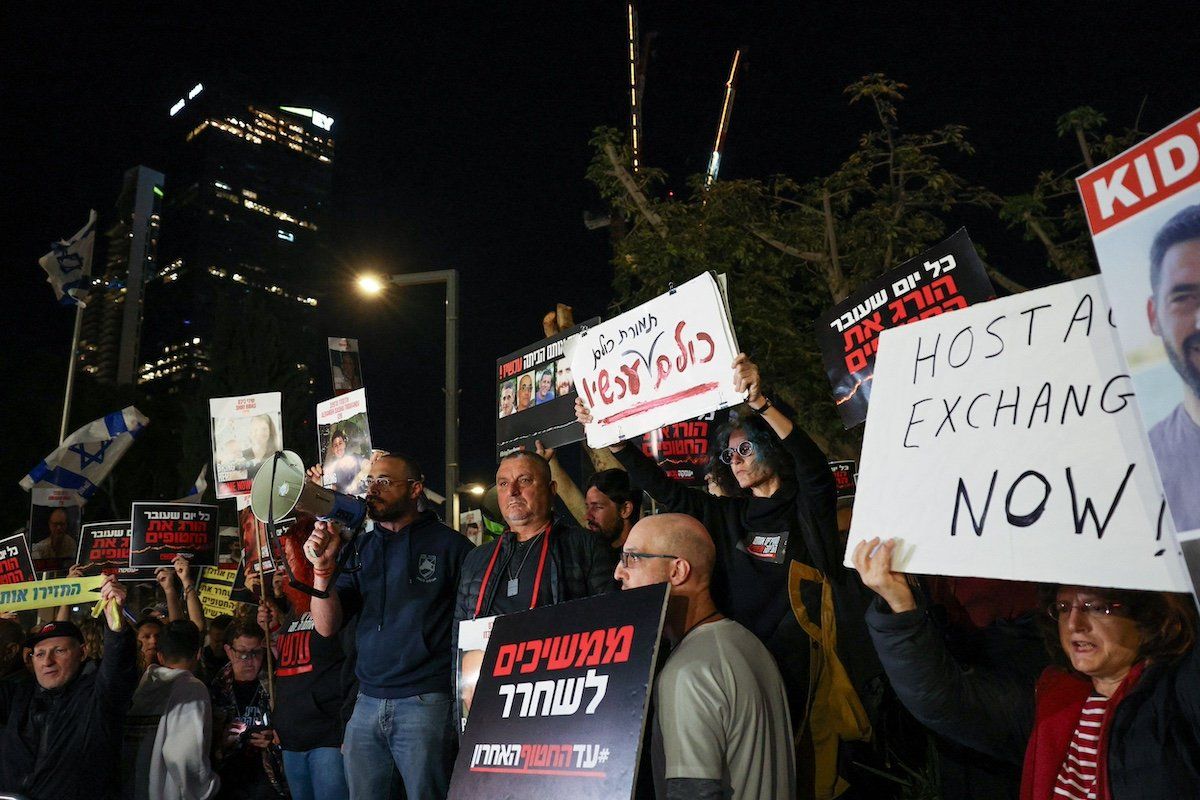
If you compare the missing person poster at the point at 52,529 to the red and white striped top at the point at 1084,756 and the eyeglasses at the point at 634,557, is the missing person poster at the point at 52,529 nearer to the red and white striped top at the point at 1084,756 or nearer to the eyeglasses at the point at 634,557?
the eyeglasses at the point at 634,557

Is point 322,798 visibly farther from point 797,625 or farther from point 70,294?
point 70,294

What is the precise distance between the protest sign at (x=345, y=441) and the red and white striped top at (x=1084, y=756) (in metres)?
5.18

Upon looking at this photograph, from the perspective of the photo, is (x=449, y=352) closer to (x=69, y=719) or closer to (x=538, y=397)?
(x=538, y=397)

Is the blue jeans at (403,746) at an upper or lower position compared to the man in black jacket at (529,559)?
lower

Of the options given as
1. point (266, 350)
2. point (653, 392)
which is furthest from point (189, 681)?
point (266, 350)

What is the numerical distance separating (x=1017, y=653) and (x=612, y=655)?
1334mm

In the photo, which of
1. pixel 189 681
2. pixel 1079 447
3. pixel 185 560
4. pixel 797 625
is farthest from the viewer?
pixel 185 560

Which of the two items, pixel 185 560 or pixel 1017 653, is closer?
pixel 1017 653

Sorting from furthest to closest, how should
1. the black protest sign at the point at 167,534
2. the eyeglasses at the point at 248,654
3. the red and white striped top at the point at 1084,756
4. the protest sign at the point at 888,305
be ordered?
the black protest sign at the point at 167,534
the eyeglasses at the point at 248,654
the protest sign at the point at 888,305
the red and white striped top at the point at 1084,756

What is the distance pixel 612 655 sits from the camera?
2889 millimetres

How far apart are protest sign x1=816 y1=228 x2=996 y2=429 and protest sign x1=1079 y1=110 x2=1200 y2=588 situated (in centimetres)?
180

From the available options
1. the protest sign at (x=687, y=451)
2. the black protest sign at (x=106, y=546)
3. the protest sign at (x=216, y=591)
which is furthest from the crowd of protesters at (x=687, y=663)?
the protest sign at (x=687, y=451)

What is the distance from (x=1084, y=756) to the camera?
95.4 inches

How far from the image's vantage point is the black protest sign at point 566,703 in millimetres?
2713
